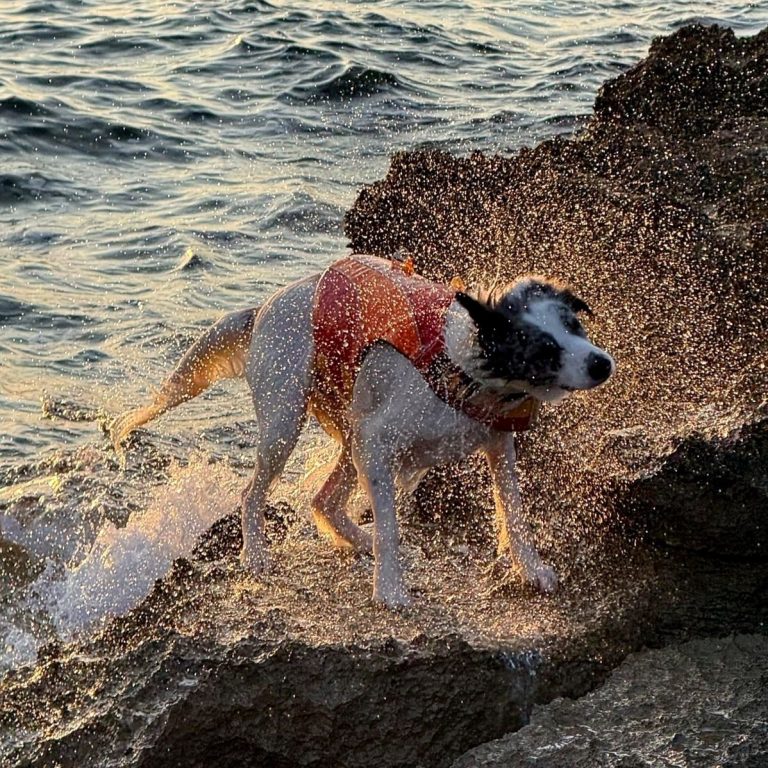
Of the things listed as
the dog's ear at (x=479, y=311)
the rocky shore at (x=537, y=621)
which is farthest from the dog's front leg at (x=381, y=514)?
the dog's ear at (x=479, y=311)

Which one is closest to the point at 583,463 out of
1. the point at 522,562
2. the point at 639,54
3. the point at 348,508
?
the point at 522,562

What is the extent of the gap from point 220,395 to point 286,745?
413cm

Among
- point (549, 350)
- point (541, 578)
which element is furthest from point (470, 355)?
point (541, 578)

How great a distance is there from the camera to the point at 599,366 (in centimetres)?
453

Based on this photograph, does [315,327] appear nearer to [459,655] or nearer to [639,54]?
[459,655]

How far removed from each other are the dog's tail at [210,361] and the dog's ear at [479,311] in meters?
1.26

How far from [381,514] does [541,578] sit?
0.66 metres

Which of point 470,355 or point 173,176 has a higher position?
point 470,355

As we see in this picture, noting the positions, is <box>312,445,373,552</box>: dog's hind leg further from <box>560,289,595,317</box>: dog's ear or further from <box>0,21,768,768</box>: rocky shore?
<box>560,289,595,317</box>: dog's ear

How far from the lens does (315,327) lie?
5.31 metres

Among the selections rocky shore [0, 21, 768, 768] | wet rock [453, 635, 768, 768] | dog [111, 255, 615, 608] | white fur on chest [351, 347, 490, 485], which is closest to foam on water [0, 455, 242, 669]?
rocky shore [0, 21, 768, 768]

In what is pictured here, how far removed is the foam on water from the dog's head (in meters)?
1.83

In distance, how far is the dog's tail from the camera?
5715mm

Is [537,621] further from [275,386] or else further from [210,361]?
[210,361]
